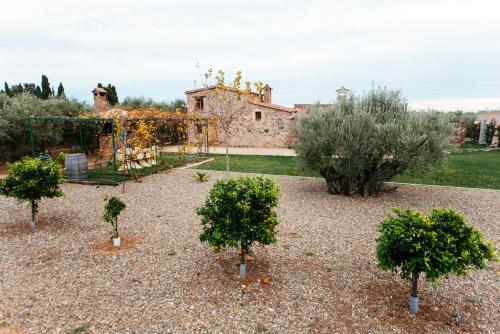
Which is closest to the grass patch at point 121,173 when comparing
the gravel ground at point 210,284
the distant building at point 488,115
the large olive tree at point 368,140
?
the gravel ground at point 210,284

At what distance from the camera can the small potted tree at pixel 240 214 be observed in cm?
452

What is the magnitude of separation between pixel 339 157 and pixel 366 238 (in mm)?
3431

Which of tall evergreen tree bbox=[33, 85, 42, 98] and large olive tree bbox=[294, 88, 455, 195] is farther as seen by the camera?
tall evergreen tree bbox=[33, 85, 42, 98]

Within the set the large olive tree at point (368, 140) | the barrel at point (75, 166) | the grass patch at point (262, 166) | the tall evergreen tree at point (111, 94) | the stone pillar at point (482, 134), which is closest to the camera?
the large olive tree at point (368, 140)

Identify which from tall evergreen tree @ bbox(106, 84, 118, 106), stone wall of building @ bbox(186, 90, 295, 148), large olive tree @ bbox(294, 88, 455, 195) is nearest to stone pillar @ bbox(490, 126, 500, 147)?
stone wall of building @ bbox(186, 90, 295, 148)

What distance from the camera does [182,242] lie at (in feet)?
20.5

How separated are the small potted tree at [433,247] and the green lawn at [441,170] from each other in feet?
20.2

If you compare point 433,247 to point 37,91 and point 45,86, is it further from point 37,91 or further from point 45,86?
point 45,86

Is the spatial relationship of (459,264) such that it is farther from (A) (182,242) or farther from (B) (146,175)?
(B) (146,175)

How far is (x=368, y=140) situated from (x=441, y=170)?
417 centimetres

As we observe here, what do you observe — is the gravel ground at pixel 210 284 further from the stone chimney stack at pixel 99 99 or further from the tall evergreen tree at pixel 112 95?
the tall evergreen tree at pixel 112 95

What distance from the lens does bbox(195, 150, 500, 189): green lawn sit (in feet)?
38.2

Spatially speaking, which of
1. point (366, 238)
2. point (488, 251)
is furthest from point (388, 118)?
point (488, 251)

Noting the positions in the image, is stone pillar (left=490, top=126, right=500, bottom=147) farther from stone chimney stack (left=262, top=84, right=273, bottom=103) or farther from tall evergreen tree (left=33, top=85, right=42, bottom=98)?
tall evergreen tree (left=33, top=85, right=42, bottom=98)
